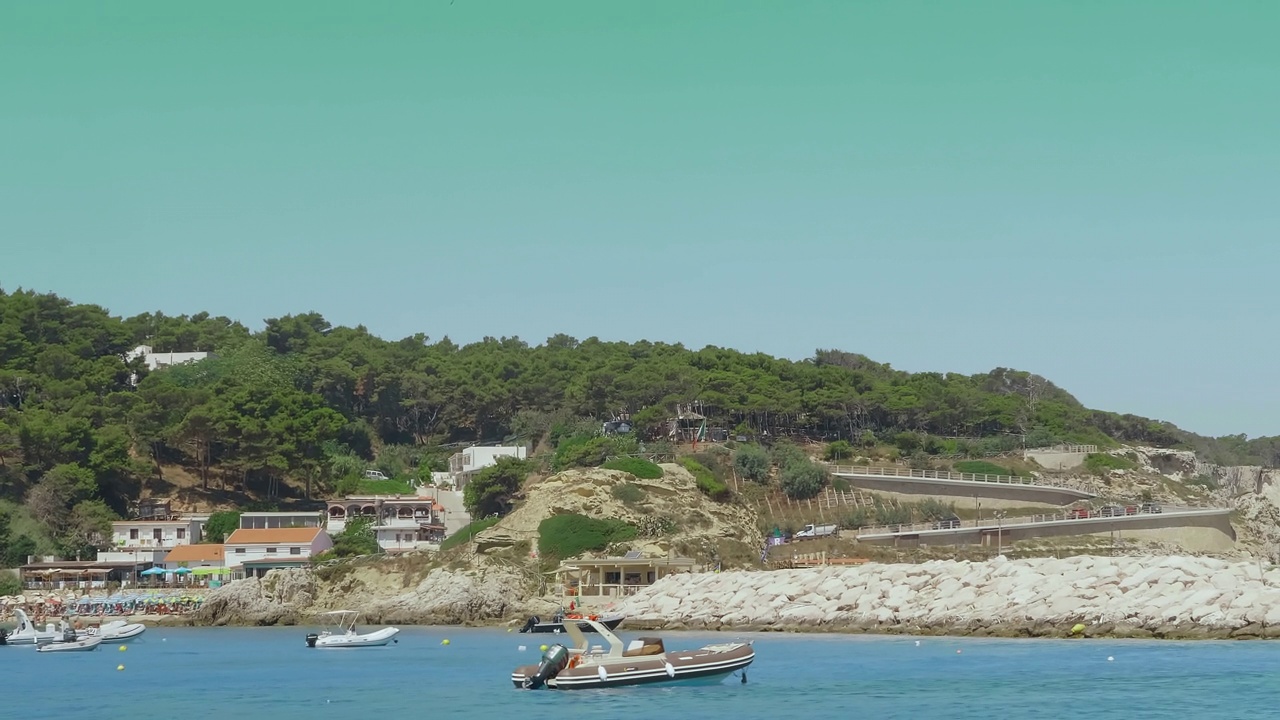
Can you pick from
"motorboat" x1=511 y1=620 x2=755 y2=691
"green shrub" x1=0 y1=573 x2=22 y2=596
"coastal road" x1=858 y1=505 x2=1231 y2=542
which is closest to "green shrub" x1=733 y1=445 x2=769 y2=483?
"coastal road" x1=858 y1=505 x2=1231 y2=542

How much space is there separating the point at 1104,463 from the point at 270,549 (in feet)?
145

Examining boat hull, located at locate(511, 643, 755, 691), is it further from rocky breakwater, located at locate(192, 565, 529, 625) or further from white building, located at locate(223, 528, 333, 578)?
white building, located at locate(223, 528, 333, 578)

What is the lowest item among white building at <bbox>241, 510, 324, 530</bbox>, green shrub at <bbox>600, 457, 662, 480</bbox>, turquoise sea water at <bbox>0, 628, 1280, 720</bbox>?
turquoise sea water at <bbox>0, 628, 1280, 720</bbox>

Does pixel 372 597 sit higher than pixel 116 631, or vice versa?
pixel 372 597

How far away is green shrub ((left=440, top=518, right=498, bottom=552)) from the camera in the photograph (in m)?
68.1

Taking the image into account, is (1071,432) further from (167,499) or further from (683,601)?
(167,499)

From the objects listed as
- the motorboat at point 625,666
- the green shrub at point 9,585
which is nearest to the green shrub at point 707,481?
the green shrub at point 9,585

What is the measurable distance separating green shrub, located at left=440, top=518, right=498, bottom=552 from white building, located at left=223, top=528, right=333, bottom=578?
627 centimetres

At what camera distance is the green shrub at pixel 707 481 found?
69.7m

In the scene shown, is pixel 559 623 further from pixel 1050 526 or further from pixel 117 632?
pixel 1050 526

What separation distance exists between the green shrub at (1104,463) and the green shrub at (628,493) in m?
28.4

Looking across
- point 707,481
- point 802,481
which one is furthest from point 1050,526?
point 707,481

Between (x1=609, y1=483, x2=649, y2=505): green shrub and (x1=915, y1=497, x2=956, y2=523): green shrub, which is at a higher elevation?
(x1=609, y1=483, x2=649, y2=505): green shrub

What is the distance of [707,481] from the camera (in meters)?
69.9
